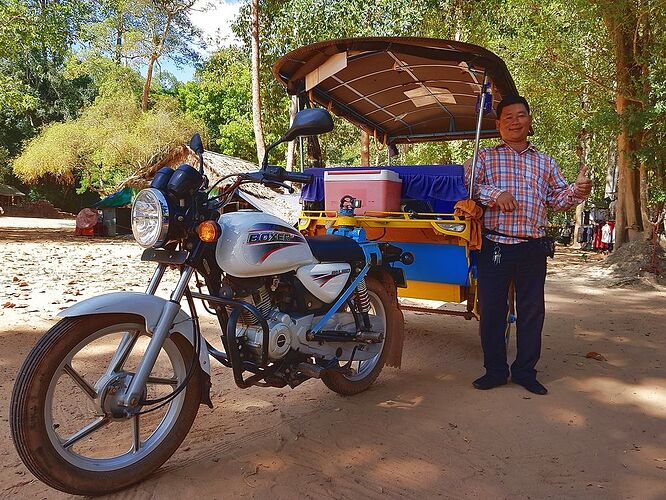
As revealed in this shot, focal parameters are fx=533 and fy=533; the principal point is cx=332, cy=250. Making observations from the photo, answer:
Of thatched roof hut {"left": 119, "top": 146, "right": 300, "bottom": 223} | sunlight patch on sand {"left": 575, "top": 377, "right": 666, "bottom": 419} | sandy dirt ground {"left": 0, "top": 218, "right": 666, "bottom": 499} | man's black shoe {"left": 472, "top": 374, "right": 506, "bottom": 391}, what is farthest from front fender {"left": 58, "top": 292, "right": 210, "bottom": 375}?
thatched roof hut {"left": 119, "top": 146, "right": 300, "bottom": 223}

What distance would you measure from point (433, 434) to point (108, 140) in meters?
23.6

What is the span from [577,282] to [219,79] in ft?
88.2

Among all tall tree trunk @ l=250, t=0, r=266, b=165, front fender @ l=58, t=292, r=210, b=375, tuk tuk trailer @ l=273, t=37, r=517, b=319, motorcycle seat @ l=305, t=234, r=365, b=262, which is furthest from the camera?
tall tree trunk @ l=250, t=0, r=266, b=165

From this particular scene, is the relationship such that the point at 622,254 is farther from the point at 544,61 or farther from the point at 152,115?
the point at 152,115

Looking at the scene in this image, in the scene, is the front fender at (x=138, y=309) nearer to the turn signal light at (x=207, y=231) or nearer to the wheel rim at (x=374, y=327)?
the turn signal light at (x=207, y=231)

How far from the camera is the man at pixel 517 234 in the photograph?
3.75 meters

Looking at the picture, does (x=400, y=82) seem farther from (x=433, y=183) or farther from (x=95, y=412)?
(x=95, y=412)

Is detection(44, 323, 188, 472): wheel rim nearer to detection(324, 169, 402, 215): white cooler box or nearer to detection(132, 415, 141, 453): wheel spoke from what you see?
detection(132, 415, 141, 453): wheel spoke

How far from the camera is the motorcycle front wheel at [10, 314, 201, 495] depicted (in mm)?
2133

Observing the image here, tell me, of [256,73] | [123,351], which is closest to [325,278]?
[123,351]

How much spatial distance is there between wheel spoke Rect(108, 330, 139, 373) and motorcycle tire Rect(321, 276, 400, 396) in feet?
4.85

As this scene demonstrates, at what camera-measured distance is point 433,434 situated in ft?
10.0

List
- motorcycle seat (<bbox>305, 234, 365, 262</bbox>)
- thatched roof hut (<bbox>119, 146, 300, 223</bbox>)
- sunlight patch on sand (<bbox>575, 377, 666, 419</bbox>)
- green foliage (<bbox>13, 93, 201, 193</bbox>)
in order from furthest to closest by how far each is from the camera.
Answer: green foliage (<bbox>13, 93, 201, 193</bbox>) < thatched roof hut (<bbox>119, 146, 300, 223</bbox>) < sunlight patch on sand (<bbox>575, 377, 666, 419</bbox>) < motorcycle seat (<bbox>305, 234, 365, 262</bbox>)

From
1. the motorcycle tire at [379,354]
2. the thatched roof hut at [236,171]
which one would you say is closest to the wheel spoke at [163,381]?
the motorcycle tire at [379,354]
